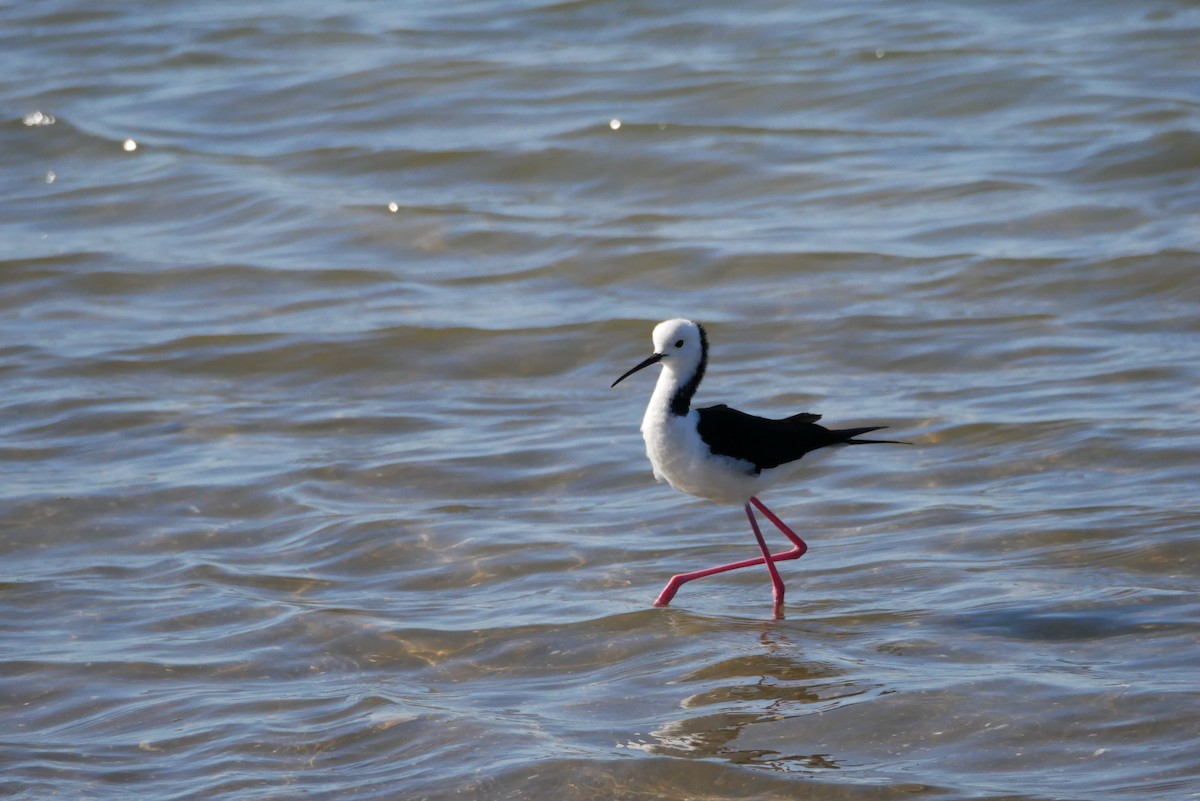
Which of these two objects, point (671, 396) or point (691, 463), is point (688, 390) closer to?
point (671, 396)

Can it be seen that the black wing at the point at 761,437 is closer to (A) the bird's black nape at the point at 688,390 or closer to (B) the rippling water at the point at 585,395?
(A) the bird's black nape at the point at 688,390

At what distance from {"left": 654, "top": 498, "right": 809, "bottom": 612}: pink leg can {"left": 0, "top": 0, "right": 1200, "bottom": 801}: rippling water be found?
13cm

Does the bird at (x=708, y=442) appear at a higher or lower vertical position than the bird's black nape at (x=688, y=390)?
lower

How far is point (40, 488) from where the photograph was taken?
8852 mm

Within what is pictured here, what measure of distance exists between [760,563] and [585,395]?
2860 mm

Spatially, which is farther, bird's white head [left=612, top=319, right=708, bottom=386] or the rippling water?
bird's white head [left=612, top=319, right=708, bottom=386]

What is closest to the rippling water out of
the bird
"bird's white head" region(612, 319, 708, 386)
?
the bird

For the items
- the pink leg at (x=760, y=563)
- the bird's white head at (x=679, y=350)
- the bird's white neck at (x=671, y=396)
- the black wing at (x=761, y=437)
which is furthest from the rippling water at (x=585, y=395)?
the bird's white head at (x=679, y=350)

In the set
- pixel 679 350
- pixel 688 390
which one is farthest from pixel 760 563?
pixel 679 350

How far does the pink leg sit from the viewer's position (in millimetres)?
7242

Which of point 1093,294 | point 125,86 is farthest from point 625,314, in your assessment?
point 125,86

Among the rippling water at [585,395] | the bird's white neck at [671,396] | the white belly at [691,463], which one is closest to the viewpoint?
the rippling water at [585,395]

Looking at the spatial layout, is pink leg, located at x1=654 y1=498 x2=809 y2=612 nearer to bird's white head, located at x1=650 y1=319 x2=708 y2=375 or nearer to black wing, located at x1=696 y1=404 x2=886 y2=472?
black wing, located at x1=696 y1=404 x2=886 y2=472

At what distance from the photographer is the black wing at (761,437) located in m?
7.30
